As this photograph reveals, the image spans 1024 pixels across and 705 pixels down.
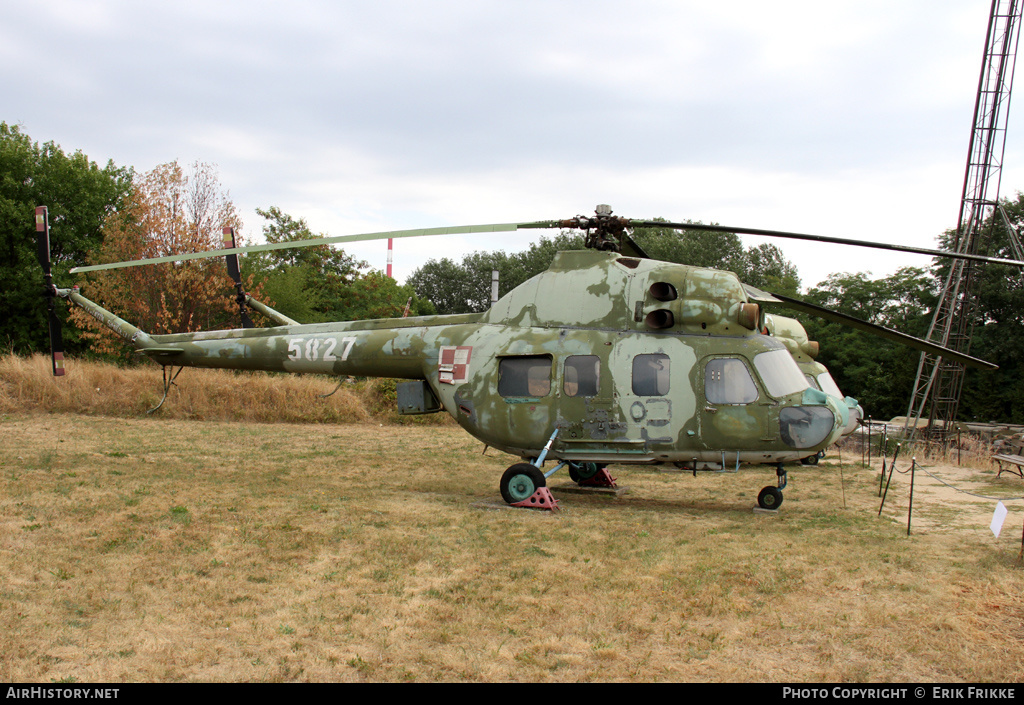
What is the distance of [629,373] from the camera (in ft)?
32.3

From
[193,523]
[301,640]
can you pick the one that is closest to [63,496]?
[193,523]

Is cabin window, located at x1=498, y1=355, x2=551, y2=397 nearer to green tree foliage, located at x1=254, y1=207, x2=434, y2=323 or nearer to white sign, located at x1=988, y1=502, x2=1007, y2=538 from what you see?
white sign, located at x1=988, y1=502, x2=1007, y2=538

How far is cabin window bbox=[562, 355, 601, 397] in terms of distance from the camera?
9953 millimetres

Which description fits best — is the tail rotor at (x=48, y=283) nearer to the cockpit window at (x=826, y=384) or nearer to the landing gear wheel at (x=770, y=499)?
the landing gear wheel at (x=770, y=499)

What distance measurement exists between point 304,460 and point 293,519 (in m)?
5.43

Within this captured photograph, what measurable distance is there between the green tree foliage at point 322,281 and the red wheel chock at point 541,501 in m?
26.7

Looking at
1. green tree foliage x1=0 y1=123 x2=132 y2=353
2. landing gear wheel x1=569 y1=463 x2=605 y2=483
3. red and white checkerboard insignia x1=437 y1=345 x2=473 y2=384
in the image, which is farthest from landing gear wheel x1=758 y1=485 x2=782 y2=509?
green tree foliage x1=0 y1=123 x2=132 y2=353

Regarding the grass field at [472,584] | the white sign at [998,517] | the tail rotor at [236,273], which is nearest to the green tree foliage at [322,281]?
the tail rotor at [236,273]

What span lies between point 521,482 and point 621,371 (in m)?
2.13

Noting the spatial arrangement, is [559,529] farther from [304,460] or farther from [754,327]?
[304,460]

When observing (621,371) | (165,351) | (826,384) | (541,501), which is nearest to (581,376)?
(621,371)

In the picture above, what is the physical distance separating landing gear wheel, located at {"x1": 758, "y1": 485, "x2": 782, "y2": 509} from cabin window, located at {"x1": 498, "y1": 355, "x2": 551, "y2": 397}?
11.7 ft

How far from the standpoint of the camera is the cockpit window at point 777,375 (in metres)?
9.59
